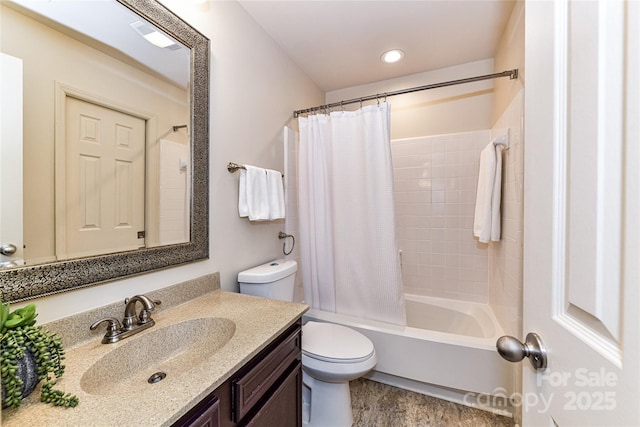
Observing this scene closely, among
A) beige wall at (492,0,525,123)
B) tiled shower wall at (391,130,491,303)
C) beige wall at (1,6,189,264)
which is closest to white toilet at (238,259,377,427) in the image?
beige wall at (1,6,189,264)

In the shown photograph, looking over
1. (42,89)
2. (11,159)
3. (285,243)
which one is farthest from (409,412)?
(42,89)

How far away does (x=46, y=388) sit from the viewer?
0.58 m

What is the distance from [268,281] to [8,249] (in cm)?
101

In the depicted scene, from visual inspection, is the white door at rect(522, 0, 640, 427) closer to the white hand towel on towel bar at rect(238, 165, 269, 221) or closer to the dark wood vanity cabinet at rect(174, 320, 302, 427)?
the dark wood vanity cabinet at rect(174, 320, 302, 427)

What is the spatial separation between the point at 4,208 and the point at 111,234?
284 mm

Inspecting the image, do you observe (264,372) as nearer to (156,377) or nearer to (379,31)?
(156,377)

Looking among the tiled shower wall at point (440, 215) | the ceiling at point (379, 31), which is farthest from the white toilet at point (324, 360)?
the ceiling at point (379, 31)

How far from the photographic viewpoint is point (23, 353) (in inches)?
21.9

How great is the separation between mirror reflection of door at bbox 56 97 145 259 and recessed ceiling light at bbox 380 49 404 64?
73.8 inches

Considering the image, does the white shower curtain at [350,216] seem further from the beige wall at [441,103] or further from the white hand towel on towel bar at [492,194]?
the beige wall at [441,103]

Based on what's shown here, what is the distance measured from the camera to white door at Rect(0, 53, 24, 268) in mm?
723

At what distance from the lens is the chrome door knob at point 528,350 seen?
1.72ft

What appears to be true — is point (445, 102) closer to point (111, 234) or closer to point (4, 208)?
point (111, 234)

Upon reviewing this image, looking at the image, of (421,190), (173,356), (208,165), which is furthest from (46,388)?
(421,190)
